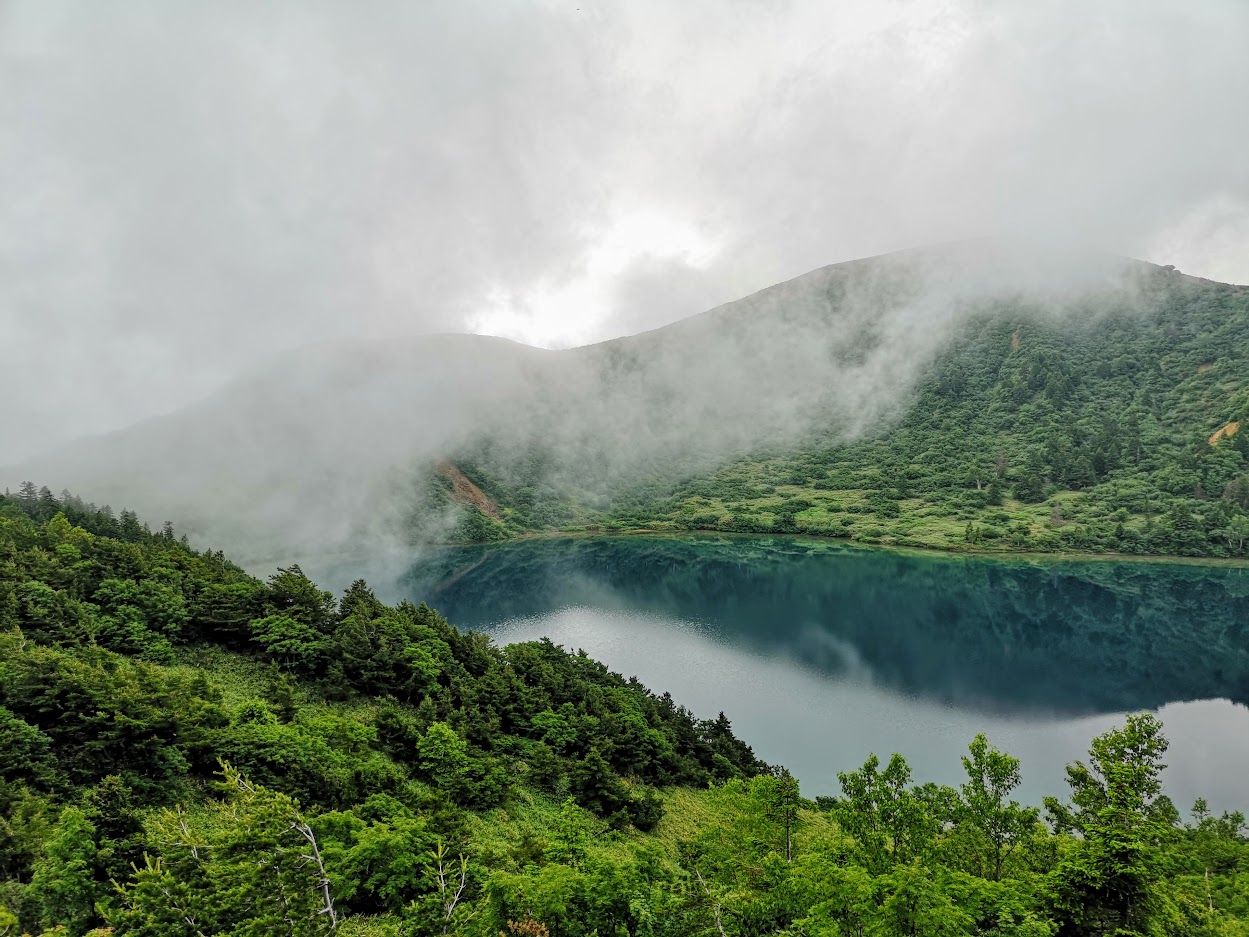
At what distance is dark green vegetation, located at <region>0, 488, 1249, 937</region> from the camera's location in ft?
47.3

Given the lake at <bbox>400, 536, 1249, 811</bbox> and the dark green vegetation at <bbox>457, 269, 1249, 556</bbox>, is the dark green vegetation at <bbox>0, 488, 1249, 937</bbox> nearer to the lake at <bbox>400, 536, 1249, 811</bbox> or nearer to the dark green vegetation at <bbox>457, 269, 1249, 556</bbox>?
the lake at <bbox>400, 536, 1249, 811</bbox>

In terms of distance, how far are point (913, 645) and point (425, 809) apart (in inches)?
2932

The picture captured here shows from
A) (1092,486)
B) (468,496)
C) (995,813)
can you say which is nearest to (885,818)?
(995,813)

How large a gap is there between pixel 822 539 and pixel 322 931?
161259 mm

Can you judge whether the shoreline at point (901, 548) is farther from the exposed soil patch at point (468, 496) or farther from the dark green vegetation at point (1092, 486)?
the exposed soil patch at point (468, 496)

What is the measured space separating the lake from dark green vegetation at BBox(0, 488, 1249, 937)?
15.3 meters

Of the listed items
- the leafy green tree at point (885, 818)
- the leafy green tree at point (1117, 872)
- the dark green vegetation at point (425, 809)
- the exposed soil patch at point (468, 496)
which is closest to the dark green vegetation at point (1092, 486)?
the exposed soil patch at point (468, 496)

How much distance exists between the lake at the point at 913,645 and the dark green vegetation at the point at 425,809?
15290mm

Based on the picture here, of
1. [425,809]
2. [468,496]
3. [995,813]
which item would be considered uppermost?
[468,496]

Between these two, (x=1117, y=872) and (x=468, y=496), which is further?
(x=468, y=496)

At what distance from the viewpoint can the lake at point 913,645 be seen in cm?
5209

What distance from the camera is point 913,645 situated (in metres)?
79.2

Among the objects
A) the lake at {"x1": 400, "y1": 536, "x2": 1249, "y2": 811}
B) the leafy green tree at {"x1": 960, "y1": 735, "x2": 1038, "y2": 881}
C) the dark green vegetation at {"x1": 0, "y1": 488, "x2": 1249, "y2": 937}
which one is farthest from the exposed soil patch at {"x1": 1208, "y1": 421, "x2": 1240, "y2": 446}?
the leafy green tree at {"x1": 960, "y1": 735, "x2": 1038, "y2": 881}

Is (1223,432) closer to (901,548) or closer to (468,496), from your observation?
(901,548)
